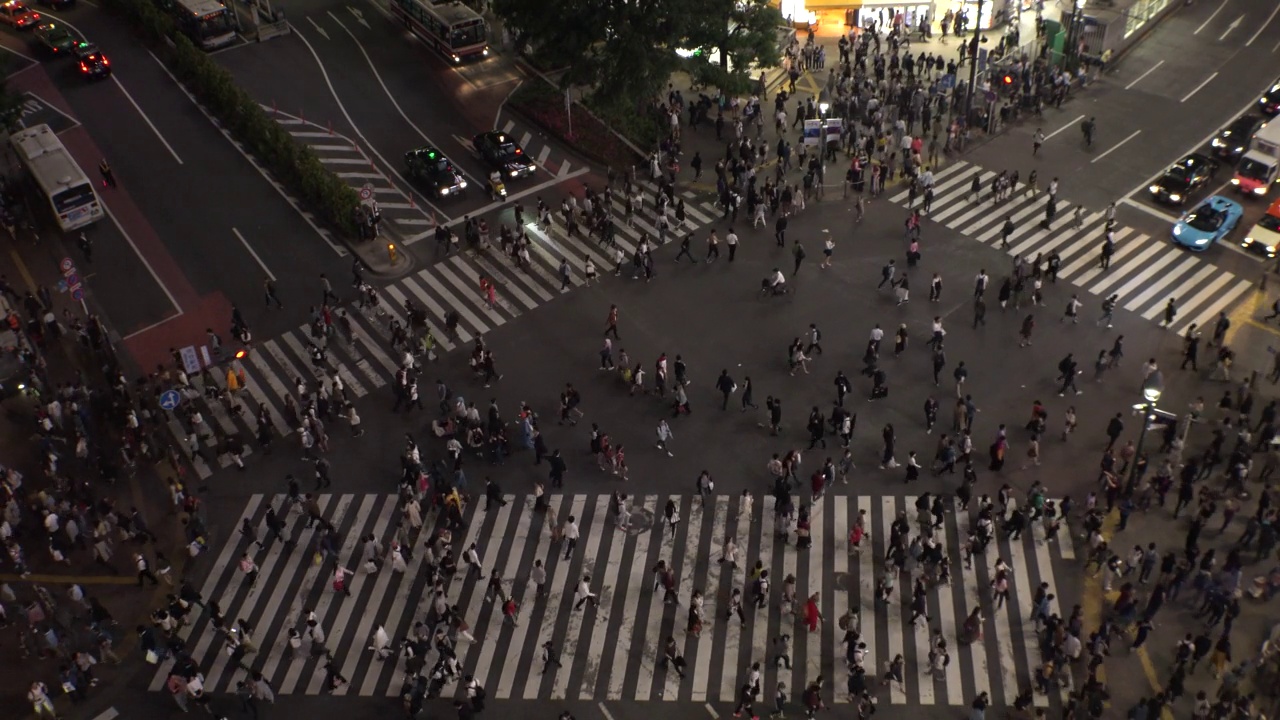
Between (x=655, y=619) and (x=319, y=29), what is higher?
(x=319, y=29)

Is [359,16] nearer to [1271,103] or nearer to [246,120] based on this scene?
[246,120]

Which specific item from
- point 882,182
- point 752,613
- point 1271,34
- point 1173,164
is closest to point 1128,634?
point 752,613

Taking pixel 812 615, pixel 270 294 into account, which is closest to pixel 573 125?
pixel 270 294

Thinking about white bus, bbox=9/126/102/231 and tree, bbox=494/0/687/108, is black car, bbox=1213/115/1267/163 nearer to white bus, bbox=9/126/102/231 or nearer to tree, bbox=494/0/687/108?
tree, bbox=494/0/687/108

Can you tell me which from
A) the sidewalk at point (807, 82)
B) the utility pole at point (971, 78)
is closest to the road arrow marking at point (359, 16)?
the sidewalk at point (807, 82)

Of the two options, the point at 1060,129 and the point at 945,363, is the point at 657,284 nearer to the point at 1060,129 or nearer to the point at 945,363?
the point at 945,363

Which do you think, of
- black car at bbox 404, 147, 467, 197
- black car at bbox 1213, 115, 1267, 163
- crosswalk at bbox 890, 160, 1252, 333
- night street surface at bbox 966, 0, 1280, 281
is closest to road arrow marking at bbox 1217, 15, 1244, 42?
night street surface at bbox 966, 0, 1280, 281

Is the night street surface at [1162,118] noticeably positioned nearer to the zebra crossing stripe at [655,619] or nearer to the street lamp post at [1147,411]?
the street lamp post at [1147,411]
